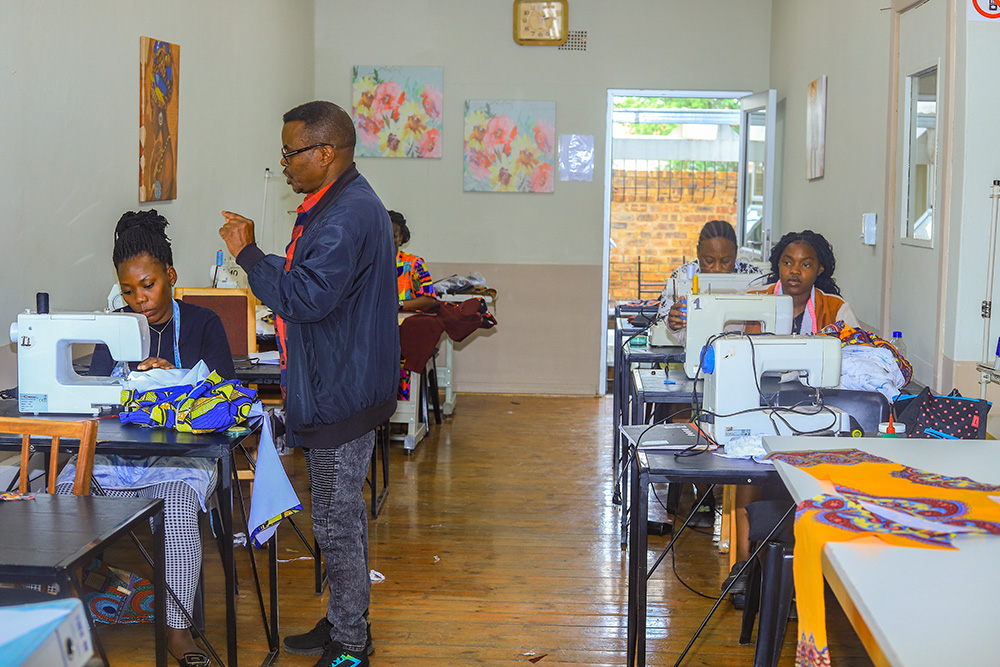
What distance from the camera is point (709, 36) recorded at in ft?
21.2

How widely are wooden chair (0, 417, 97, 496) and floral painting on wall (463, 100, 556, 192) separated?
4.74 meters

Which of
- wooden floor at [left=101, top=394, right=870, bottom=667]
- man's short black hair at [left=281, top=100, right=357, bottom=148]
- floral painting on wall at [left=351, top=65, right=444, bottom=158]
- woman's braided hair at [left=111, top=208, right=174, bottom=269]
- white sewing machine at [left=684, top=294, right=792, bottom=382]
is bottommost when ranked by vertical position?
wooden floor at [left=101, top=394, right=870, bottom=667]

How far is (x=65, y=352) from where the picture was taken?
2.51m

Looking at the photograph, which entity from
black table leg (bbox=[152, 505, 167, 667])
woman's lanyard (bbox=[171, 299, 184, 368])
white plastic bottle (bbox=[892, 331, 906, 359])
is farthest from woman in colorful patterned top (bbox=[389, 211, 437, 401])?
black table leg (bbox=[152, 505, 167, 667])

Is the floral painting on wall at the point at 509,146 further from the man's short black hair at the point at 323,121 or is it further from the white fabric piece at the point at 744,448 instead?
the white fabric piece at the point at 744,448

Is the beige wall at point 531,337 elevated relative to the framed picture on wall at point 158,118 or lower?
lower

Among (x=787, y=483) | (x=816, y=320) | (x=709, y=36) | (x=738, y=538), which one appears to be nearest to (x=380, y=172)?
(x=709, y=36)

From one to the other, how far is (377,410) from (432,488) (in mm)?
2014

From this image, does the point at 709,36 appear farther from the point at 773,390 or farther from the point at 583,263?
the point at 773,390

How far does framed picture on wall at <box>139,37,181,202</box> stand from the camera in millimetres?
3842

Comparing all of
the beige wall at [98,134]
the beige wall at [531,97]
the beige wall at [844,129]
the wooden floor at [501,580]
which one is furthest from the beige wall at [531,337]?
the beige wall at [98,134]

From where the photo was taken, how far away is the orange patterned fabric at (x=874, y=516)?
4.94 ft

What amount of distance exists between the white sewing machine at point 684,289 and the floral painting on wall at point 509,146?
7.71 feet

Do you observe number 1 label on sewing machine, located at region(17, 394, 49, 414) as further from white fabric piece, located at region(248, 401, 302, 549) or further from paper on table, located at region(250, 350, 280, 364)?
paper on table, located at region(250, 350, 280, 364)
